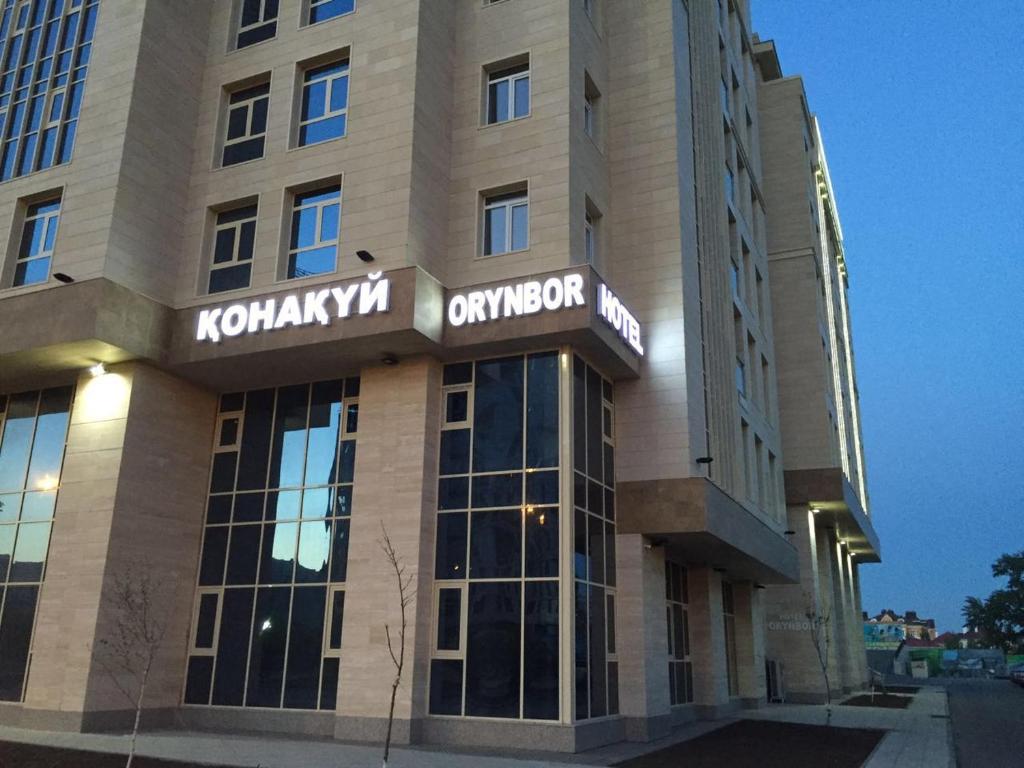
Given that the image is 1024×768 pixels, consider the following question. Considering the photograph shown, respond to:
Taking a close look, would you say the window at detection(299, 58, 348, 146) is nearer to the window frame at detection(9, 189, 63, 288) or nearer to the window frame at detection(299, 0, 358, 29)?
the window frame at detection(299, 0, 358, 29)

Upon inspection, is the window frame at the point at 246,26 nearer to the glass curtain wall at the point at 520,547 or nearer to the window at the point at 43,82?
the window at the point at 43,82

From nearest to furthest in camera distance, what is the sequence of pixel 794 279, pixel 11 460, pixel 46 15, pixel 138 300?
pixel 138 300 → pixel 11 460 → pixel 46 15 → pixel 794 279

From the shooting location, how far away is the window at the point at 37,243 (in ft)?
79.0

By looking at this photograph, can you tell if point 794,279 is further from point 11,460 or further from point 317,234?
point 11,460

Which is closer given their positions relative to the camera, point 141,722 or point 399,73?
point 141,722

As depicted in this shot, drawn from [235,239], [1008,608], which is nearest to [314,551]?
[235,239]

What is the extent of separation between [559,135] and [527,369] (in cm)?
647

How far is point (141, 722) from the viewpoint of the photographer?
20922 mm

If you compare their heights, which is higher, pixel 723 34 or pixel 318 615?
pixel 723 34

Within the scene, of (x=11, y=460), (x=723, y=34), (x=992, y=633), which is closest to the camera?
(x=11, y=460)

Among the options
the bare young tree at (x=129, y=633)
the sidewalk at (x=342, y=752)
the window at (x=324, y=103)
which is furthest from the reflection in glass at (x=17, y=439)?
the window at (x=324, y=103)

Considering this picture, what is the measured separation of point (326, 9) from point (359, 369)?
37.5 ft

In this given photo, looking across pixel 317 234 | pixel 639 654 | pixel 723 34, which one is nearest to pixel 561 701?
pixel 639 654

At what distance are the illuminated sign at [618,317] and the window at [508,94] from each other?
20.3 ft
